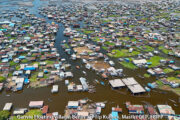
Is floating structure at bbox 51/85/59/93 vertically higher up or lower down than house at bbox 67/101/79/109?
higher up

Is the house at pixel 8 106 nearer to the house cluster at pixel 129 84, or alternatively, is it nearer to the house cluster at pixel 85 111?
the house cluster at pixel 85 111

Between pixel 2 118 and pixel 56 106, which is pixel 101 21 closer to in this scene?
pixel 56 106

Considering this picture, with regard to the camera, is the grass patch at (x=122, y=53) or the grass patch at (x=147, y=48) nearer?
the grass patch at (x=122, y=53)

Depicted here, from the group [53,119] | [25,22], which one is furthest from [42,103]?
[25,22]

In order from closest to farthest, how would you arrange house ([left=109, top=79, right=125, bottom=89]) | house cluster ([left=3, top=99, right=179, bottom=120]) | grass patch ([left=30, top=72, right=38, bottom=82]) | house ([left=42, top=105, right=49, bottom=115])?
house cluster ([left=3, top=99, right=179, bottom=120]) < house ([left=42, top=105, right=49, bottom=115]) < house ([left=109, top=79, right=125, bottom=89]) < grass patch ([left=30, top=72, right=38, bottom=82])

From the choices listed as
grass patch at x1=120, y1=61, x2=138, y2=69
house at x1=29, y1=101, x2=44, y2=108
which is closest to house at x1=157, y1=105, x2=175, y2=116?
grass patch at x1=120, y1=61, x2=138, y2=69

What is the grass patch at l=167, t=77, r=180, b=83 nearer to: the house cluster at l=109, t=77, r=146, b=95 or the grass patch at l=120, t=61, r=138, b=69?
the grass patch at l=120, t=61, r=138, b=69

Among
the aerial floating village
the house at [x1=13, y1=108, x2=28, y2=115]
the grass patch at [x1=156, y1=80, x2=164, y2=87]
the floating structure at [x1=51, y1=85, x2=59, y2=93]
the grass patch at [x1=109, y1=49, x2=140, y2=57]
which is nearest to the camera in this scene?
the house at [x1=13, y1=108, x2=28, y2=115]

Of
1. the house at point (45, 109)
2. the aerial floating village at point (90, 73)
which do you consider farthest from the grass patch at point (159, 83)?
the house at point (45, 109)

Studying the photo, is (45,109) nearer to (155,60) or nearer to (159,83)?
(159,83)
